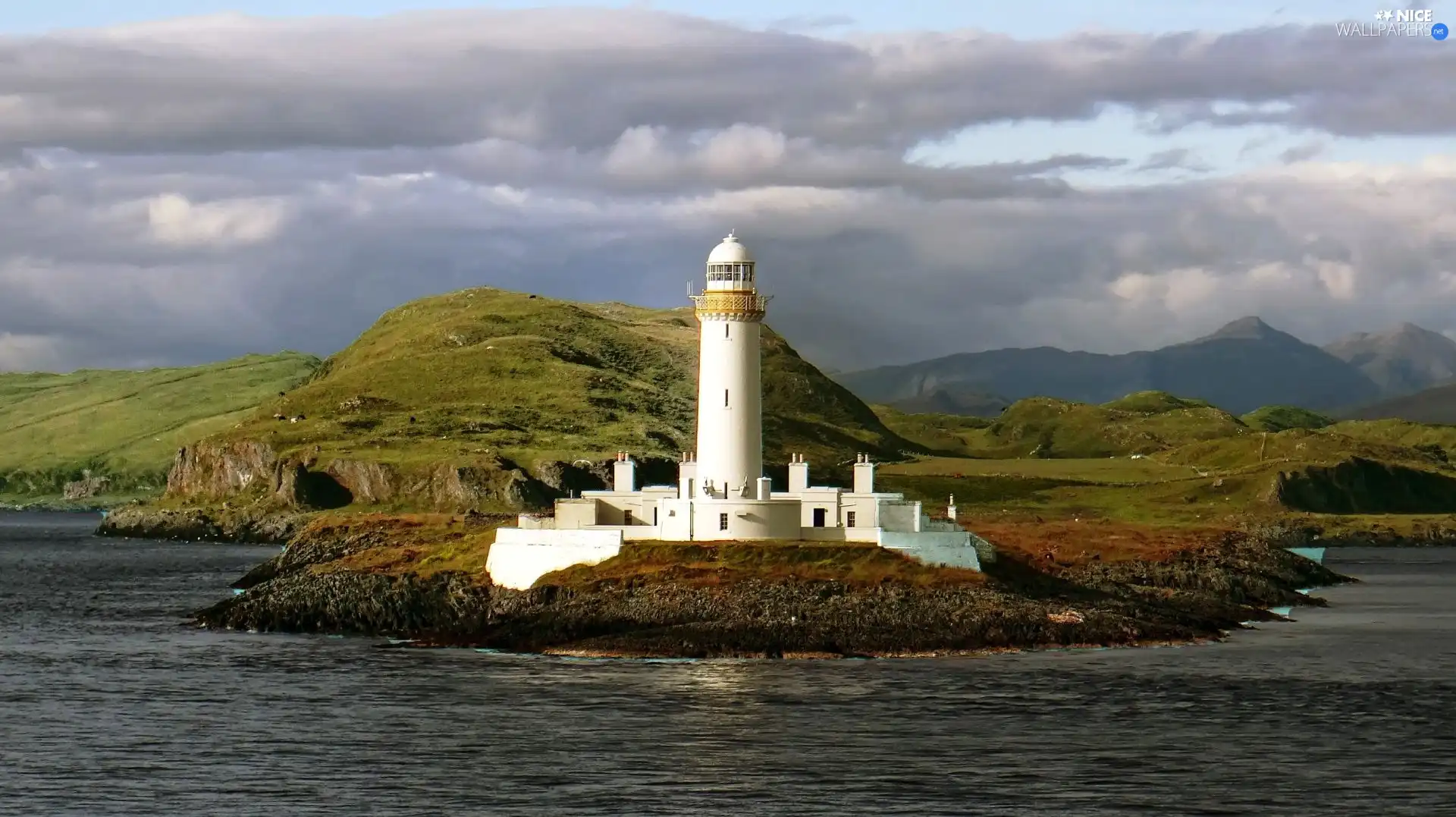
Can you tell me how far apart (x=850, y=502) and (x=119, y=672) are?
31.9 m

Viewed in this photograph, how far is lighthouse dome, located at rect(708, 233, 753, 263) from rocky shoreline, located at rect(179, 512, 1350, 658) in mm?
13292

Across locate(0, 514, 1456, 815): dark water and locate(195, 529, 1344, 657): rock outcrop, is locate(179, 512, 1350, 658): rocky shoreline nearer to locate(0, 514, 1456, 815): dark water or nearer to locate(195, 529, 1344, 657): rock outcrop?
locate(195, 529, 1344, 657): rock outcrop

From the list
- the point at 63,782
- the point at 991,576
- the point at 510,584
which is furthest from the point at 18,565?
the point at 63,782

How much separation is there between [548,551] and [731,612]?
1173 cm

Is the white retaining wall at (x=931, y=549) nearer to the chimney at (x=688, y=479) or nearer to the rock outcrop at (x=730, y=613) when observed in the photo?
the rock outcrop at (x=730, y=613)

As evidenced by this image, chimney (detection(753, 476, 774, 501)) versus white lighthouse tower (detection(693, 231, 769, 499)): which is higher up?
white lighthouse tower (detection(693, 231, 769, 499))

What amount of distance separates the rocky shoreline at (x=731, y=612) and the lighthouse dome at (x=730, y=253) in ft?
43.6

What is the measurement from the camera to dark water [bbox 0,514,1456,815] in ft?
161

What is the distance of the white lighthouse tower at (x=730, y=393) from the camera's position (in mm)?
83938

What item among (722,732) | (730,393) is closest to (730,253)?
(730,393)

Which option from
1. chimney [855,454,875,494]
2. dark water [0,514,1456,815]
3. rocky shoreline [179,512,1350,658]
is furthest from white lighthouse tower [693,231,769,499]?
dark water [0,514,1456,815]

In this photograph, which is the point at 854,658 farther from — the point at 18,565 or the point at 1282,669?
the point at 18,565

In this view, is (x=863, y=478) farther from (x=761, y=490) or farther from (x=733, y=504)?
(x=733, y=504)

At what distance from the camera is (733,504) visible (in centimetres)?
8294
